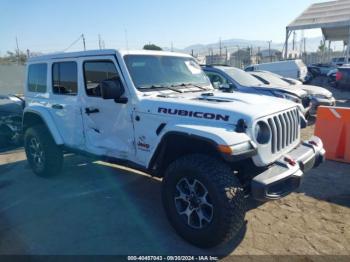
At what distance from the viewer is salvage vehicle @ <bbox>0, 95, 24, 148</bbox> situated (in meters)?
7.62

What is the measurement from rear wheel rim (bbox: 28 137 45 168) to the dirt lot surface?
31 cm

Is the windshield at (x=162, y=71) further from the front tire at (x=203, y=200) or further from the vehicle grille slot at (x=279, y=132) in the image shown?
the vehicle grille slot at (x=279, y=132)

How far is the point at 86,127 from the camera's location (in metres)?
4.42

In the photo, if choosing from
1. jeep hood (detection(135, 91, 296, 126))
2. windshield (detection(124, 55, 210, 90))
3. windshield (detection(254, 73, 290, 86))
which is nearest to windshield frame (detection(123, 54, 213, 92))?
windshield (detection(124, 55, 210, 90))

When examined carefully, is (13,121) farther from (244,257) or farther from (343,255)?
(343,255)

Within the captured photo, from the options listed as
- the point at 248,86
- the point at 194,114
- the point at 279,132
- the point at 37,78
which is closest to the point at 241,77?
the point at 248,86

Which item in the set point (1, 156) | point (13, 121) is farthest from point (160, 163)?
point (13, 121)

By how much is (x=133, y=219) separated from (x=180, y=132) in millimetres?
1415

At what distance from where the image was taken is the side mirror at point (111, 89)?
3502 millimetres

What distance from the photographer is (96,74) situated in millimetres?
4211

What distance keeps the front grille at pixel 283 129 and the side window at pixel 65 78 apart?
2822 mm

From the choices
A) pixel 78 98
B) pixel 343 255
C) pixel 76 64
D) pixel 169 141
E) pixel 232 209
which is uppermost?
pixel 76 64

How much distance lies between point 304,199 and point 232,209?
1836 mm

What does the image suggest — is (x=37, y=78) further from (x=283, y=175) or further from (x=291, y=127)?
(x=283, y=175)
